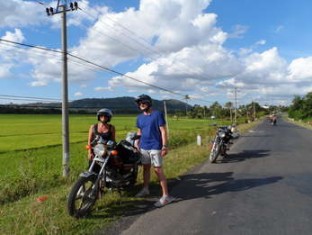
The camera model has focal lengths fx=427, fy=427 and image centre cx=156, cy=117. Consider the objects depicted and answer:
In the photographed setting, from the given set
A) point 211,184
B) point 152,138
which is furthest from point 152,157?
point 211,184

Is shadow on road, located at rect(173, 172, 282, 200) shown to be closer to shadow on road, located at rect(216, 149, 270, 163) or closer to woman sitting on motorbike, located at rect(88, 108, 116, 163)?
woman sitting on motorbike, located at rect(88, 108, 116, 163)

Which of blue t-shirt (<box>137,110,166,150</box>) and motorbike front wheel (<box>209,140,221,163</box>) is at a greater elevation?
blue t-shirt (<box>137,110,166,150</box>)

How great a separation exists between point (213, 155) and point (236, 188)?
15.3 ft

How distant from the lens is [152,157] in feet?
24.7

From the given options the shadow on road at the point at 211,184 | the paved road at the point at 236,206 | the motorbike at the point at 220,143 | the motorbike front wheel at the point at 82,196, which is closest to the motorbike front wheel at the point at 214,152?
the motorbike at the point at 220,143

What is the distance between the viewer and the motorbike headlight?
6704 millimetres

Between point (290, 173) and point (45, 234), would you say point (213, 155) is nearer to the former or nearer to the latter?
point (290, 173)

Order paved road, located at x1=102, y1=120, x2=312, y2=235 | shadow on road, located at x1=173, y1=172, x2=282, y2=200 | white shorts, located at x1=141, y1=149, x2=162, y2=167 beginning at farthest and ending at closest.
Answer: shadow on road, located at x1=173, y1=172, x2=282, y2=200, white shorts, located at x1=141, y1=149, x2=162, y2=167, paved road, located at x1=102, y1=120, x2=312, y2=235

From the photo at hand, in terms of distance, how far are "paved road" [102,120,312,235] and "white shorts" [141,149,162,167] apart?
768 mm

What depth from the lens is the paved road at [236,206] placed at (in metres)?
5.73

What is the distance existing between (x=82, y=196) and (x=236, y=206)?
8.26 feet

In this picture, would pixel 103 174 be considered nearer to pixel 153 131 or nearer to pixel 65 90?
pixel 153 131

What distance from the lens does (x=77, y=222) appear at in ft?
19.5

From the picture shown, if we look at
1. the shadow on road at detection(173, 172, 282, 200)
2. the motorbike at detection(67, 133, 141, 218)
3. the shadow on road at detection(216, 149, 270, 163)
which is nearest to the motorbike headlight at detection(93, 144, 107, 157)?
the motorbike at detection(67, 133, 141, 218)
